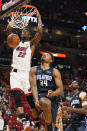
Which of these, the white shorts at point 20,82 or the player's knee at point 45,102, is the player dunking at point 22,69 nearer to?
the white shorts at point 20,82

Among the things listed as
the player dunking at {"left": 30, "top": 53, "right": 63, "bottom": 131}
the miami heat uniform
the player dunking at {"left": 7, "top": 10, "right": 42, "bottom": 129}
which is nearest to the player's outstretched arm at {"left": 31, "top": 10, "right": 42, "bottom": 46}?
the player dunking at {"left": 7, "top": 10, "right": 42, "bottom": 129}

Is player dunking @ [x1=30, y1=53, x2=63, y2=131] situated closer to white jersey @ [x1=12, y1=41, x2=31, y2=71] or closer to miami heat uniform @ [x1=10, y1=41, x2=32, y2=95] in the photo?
miami heat uniform @ [x1=10, y1=41, x2=32, y2=95]

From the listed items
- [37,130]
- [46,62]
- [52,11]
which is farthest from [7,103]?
[52,11]

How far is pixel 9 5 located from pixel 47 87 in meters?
2.23

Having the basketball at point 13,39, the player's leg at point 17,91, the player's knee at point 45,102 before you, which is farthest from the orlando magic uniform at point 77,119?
the basketball at point 13,39

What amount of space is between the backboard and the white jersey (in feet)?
2.66

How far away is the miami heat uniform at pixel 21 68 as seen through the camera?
5.31 metres

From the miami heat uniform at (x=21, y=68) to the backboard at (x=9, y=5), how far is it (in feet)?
2.60

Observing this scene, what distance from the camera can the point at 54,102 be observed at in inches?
181

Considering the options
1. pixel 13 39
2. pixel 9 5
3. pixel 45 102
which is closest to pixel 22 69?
pixel 13 39

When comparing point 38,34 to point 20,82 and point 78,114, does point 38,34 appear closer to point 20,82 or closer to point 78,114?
point 20,82

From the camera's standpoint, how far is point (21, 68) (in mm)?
5488

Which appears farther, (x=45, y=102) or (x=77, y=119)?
(x=77, y=119)

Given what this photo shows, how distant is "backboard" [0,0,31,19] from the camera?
18.4ft
